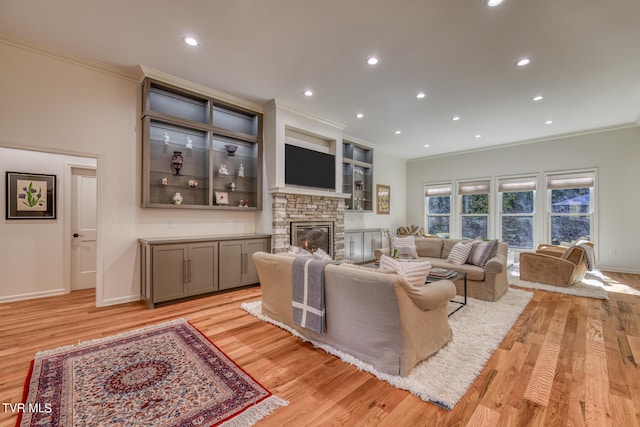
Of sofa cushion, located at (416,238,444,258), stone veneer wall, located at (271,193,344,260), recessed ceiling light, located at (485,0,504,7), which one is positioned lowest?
sofa cushion, located at (416,238,444,258)

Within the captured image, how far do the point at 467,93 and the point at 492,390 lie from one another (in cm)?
384

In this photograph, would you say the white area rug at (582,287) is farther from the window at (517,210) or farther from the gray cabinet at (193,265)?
the gray cabinet at (193,265)

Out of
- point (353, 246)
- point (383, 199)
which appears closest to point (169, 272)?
point (353, 246)

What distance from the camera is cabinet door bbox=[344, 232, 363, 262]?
599cm

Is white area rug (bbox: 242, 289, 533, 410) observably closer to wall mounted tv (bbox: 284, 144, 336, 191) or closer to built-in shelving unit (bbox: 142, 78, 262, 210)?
built-in shelving unit (bbox: 142, 78, 262, 210)

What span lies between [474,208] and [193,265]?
22.8ft

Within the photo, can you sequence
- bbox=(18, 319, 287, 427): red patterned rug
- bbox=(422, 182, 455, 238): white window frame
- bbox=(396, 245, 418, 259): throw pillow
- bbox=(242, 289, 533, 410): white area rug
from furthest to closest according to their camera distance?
bbox=(422, 182, 455, 238): white window frame → bbox=(396, 245, 418, 259): throw pillow → bbox=(242, 289, 533, 410): white area rug → bbox=(18, 319, 287, 427): red patterned rug

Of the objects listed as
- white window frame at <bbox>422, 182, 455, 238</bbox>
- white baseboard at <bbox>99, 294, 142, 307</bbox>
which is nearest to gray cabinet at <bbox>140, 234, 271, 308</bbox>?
white baseboard at <bbox>99, 294, 142, 307</bbox>

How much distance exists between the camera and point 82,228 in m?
4.27

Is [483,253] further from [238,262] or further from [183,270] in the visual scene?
[183,270]

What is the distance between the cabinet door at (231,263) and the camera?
4016 mm

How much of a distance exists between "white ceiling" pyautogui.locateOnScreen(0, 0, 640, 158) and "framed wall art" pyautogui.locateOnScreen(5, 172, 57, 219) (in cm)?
187

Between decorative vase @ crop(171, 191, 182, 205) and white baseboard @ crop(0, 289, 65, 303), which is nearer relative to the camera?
white baseboard @ crop(0, 289, 65, 303)

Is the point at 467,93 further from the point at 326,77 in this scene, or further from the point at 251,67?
the point at 251,67
